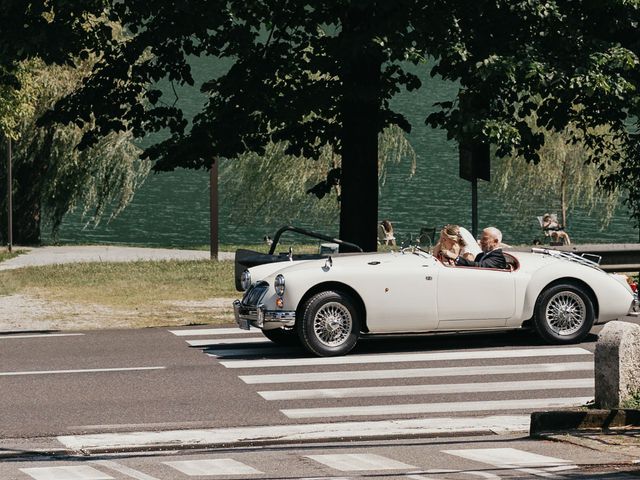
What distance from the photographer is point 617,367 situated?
11586mm

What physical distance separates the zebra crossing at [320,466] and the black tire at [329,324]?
15.8ft

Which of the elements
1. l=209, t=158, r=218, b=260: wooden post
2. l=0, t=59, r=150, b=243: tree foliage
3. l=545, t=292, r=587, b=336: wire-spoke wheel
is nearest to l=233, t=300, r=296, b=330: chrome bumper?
l=545, t=292, r=587, b=336: wire-spoke wheel

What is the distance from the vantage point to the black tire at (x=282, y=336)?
16422 millimetres

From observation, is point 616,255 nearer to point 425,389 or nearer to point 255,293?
point 255,293

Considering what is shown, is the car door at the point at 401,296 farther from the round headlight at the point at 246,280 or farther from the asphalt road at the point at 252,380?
the round headlight at the point at 246,280

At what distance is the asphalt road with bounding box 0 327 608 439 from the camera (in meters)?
12.3

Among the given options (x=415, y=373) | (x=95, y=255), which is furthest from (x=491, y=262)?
(x=95, y=255)

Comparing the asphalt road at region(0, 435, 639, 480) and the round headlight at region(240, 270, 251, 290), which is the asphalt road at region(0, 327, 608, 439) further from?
the asphalt road at region(0, 435, 639, 480)

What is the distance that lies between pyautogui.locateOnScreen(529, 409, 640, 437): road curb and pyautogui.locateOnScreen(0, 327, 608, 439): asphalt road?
133cm

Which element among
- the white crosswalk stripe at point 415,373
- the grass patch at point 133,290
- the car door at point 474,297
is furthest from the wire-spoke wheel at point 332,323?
the grass patch at point 133,290

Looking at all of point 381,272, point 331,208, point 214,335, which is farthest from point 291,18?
point 331,208

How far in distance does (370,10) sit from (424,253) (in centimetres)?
585

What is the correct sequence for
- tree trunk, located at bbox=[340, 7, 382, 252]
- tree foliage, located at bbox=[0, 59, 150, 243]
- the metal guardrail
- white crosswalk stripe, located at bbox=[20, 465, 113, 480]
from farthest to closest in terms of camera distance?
1. tree foliage, located at bbox=[0, 59, 150, 243]
2. the metal guardrail
3. tree trunk, located at bbox=[340, 7, 382, 252]
4. white crosswalk stripe, located at bbox=[20, 465, 113, 480]

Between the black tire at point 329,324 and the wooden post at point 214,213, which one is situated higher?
the wooden post at point 214,213
